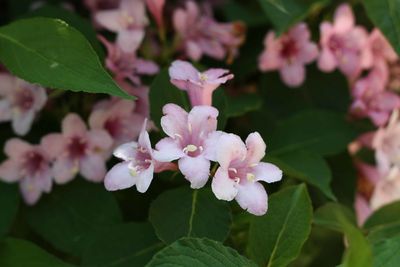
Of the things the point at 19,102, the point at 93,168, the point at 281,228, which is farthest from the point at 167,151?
the point at 19,102

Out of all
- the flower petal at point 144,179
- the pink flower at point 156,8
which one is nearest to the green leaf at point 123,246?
the flower petal at point 144,179

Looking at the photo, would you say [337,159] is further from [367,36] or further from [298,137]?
[367,36]

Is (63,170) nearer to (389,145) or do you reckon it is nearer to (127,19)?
(127,19)

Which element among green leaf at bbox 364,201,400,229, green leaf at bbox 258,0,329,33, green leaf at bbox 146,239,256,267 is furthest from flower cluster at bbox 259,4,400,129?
green leaf at bbox 146,239,256,267

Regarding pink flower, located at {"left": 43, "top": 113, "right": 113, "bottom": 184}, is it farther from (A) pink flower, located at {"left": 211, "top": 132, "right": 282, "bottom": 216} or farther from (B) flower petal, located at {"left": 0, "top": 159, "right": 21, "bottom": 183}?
(A) pink flower, located at {"left": 211, "top": 132, "right": 282, "bottom": 216}

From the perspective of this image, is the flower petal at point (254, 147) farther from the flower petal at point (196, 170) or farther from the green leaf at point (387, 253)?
the green leaf at point (387, 253)

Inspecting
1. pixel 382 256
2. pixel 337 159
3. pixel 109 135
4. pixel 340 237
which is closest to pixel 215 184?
pixel 382 256
